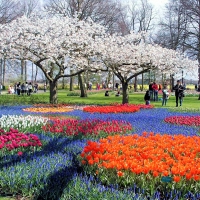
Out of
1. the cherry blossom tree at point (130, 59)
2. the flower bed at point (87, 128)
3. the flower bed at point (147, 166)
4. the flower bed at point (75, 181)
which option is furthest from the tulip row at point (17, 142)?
the cherry blossom tree at point (130, 59)

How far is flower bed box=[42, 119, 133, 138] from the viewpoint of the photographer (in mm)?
8117

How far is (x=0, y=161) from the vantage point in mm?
5488

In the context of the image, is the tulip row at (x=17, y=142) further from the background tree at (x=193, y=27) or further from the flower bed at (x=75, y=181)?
the background tree at (x=193, y=27)

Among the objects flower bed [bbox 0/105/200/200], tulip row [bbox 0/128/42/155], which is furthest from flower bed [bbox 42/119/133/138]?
flower bed [bbox 0/105/200/200]

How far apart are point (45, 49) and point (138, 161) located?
1491 cm

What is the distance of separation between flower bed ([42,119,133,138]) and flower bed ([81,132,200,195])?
219cm

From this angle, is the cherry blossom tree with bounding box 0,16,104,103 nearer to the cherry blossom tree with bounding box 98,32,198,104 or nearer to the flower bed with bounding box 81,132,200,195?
the cherry blossom tree with bounding box 98,32,198,104

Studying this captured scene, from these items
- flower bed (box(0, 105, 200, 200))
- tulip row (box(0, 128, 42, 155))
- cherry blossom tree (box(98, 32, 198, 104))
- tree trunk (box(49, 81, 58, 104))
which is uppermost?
cherry blossom tree (box(98, 32, 198, 104))

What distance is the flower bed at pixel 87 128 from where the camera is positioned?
812cm

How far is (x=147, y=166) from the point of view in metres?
4.50

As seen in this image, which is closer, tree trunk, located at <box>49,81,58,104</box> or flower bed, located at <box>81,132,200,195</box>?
flower bed, located at <box>81,132,200,195</box>

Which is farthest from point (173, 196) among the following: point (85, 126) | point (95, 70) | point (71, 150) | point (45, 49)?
point (95, 70)

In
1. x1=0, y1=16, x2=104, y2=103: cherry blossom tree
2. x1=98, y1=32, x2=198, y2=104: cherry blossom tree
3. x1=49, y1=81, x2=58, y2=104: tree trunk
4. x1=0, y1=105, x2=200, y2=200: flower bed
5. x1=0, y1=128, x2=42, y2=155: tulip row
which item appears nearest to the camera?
x1=0, y1=105, x2=200, y2=200: flower bed

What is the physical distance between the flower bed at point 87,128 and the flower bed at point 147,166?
7.19 feet
